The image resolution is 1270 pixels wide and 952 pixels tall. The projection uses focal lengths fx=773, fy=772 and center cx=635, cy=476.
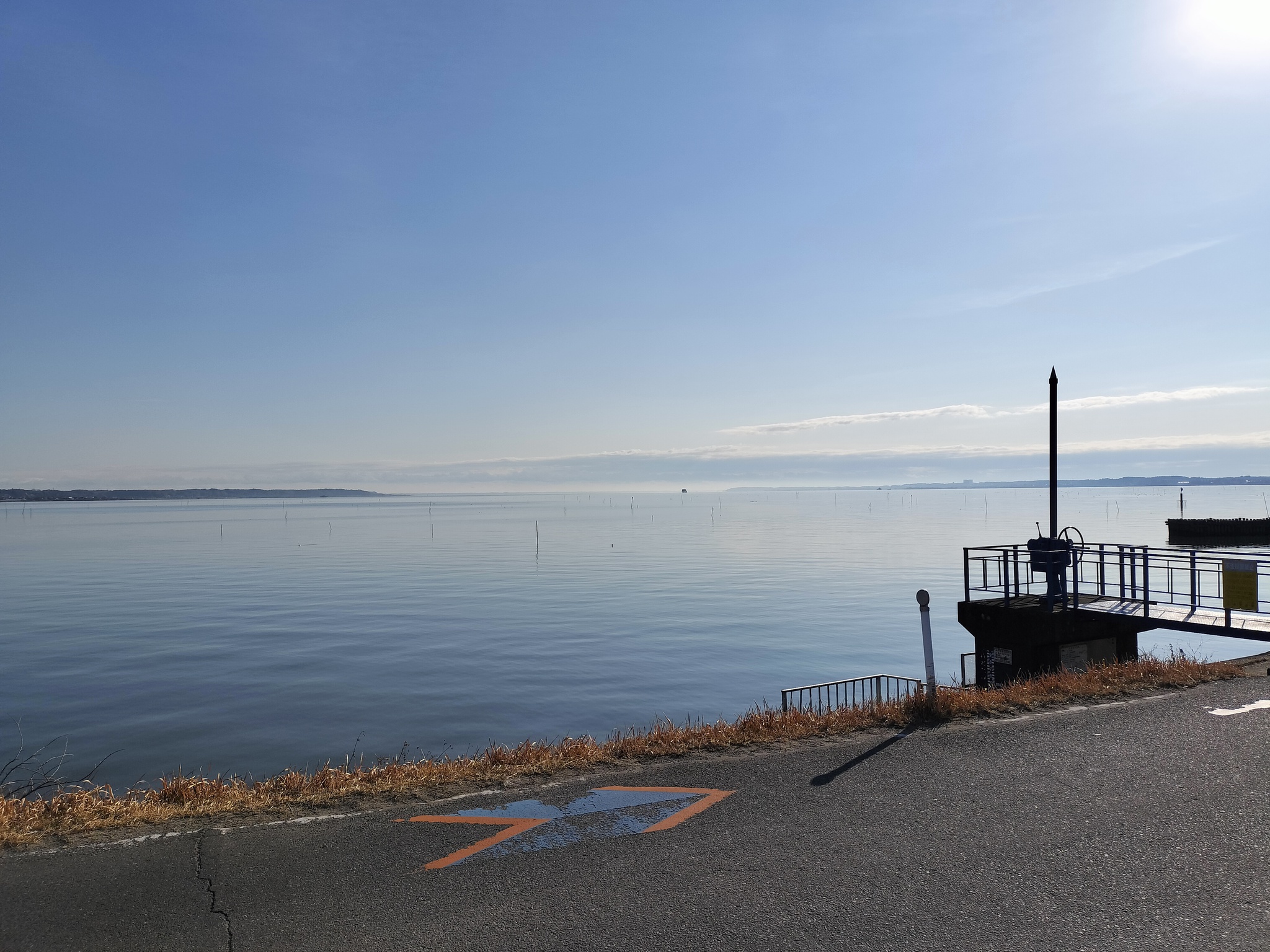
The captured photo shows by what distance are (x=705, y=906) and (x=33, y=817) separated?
5.41 m

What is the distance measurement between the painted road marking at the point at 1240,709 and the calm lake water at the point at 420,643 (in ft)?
39.9

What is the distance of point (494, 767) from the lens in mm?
7766

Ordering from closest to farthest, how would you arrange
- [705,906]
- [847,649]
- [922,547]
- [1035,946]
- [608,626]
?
[1035,946]
[705,906]
[847,649]
[608,626]
[922,547]

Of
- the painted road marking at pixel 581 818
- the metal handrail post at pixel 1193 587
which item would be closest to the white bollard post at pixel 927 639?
the painted road marking at pixel 581 818

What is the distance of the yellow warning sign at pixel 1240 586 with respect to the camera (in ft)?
47.1

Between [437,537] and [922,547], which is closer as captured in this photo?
[922,547]

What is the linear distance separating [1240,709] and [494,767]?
364 inches

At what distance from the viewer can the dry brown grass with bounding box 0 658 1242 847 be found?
6332 mm

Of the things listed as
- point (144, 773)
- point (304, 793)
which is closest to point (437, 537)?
point (144, 773)

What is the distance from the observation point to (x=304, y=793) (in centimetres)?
698

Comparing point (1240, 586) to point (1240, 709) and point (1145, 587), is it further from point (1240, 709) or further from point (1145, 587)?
point (1240, 709)

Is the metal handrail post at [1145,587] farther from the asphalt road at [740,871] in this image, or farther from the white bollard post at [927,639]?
the asphalt road at [740,871]

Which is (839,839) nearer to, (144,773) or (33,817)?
(33,817)

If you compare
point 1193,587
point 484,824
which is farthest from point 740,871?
point 1193,587
